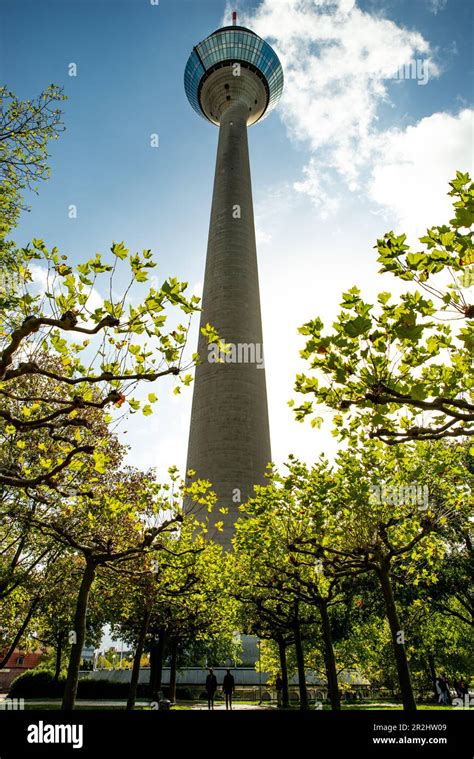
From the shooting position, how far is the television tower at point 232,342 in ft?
129

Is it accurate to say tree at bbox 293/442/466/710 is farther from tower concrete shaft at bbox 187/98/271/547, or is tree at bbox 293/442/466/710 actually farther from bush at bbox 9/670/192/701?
bush at bbox 9/670/192/701

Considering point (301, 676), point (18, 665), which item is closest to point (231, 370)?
point (301, 676)

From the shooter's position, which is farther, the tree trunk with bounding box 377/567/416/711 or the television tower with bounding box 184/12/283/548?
the television tower with bounding box 184/12/283/548

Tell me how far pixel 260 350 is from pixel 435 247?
38.2m

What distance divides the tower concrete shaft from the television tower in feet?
0.22

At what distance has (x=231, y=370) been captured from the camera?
42.2 meters

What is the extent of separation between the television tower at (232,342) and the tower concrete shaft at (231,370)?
7cm

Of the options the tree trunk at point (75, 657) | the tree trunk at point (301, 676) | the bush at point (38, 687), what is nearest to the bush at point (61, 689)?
the bush at point (38, 687)

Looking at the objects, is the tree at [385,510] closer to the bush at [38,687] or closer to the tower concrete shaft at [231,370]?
the tower concrete shaft at [231,370]

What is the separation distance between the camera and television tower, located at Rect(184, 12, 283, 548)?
129 ft

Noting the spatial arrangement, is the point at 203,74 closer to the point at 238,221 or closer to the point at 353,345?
the point at 238,221

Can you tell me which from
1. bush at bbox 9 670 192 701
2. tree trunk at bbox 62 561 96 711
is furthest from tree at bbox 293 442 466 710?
bush at bbox 9 670 192 701
